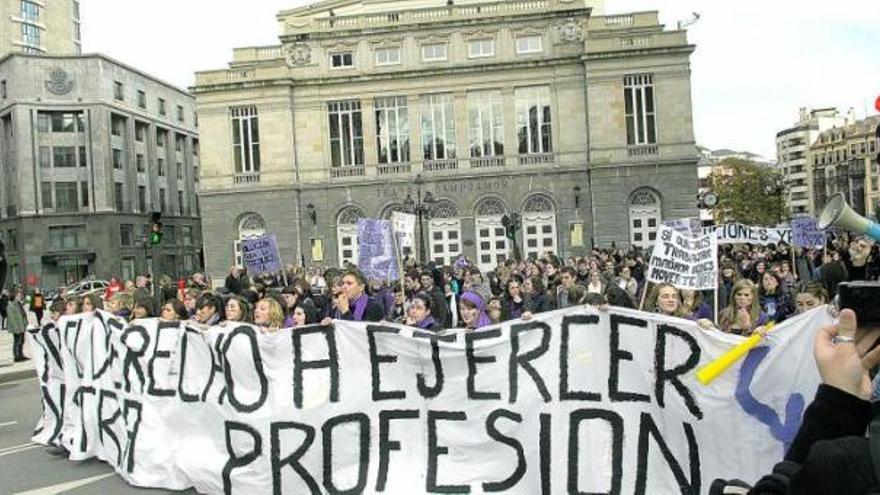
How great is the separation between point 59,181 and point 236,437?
224 ft

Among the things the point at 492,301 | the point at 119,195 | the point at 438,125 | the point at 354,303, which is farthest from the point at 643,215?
the point at 119,195

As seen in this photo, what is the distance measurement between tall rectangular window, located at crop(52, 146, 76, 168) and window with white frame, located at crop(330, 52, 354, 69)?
111 feet

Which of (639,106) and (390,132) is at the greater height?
(639,106)

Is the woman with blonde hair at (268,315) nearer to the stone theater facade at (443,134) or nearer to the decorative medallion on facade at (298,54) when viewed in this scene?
the stone theater facade at (443,134)

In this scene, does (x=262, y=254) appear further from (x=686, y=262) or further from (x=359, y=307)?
(x=686, y=262)

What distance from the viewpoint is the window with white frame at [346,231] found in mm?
44938

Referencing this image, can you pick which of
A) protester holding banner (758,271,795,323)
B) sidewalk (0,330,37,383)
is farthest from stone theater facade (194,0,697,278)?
protester holding banner (758,271,795,323)

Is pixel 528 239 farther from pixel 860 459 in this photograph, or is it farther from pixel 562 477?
pixel 860 459

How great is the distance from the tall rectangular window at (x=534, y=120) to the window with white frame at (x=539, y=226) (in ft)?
9.10

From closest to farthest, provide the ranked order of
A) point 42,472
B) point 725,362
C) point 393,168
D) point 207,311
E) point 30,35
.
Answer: point 725,362, point 42,472, point 207,311, point 393,168, point 30,35

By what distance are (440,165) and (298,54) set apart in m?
9.95

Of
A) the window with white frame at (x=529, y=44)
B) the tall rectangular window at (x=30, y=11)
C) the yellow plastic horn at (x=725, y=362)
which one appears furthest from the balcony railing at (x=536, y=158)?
the tall rectangular window at (x=30, y=11)

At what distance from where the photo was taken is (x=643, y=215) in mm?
43250

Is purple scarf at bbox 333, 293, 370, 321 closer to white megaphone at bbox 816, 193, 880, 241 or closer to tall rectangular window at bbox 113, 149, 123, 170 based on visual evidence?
white megaphone at bbox 816, 193, 880, 241
